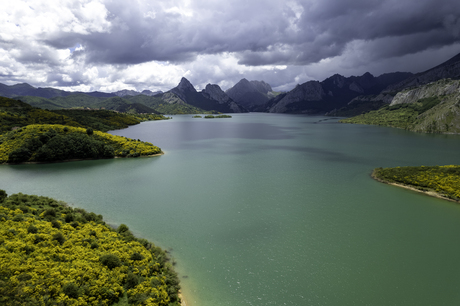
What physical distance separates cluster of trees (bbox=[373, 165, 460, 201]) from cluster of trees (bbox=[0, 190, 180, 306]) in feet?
181

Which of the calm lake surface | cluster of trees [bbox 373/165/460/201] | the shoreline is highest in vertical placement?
cluster of trees [bbox 373/165/460/201]

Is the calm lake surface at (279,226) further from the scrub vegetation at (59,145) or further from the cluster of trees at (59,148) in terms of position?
the scrub vegetation at (59,145)

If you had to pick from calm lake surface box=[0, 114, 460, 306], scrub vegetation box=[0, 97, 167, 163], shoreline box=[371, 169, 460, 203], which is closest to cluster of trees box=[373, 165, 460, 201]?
shoreline box=[371, 169, 460, 203]

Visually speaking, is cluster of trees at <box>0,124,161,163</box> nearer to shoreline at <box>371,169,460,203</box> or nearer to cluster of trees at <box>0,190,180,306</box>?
cluster of trees at <box>0,190,180,306</box>

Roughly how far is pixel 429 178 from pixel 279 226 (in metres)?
42.5

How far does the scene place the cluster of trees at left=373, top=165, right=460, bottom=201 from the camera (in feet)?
156

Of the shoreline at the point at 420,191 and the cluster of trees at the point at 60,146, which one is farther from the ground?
the cluster of trees at the point at 60,146

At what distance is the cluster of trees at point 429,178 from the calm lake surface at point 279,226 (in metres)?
4.29

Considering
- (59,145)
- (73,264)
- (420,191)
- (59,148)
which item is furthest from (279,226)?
(59,145)

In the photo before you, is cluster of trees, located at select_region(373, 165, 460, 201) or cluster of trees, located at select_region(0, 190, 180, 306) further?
cluster of trees, located at select_region(373, 165, 460, 201)

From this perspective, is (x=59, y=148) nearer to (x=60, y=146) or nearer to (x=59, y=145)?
(x=60, y=146)

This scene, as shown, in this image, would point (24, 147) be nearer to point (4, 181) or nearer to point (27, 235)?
point (4, 181)

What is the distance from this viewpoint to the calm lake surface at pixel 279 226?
22.2 m

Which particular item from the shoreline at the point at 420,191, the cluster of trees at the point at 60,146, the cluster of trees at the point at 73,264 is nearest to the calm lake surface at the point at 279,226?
the shoreline at the point at 420,191
